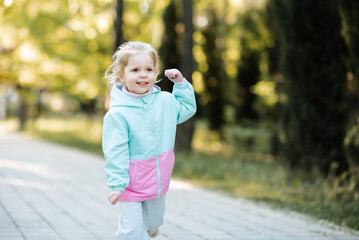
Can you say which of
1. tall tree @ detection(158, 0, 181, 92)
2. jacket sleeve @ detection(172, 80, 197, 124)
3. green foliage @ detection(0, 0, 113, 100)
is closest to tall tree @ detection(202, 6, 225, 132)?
tall tree @ detection(158, 0, 181, 92)

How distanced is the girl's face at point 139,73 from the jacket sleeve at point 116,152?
0.25 metres

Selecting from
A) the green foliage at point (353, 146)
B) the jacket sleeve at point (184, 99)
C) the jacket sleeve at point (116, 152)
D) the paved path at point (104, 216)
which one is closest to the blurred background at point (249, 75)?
the green foliage at point (353, 146)

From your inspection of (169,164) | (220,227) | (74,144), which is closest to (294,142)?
(220,227)

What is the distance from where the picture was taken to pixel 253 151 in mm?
17750

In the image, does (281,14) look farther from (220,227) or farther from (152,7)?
(152,7)

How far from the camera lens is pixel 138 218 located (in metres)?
3.20

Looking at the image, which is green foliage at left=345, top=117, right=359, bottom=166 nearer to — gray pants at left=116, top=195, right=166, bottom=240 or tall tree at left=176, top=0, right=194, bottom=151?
gray pants at left=116, top=195, right=166, bottom=240

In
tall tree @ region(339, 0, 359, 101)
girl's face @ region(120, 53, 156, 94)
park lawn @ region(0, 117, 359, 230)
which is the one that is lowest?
park lawn @ region(0, 117, 359, 230)

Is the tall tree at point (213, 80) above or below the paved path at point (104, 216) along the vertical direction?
above

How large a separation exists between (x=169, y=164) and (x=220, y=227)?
220 cm

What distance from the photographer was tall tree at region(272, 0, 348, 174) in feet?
29.1

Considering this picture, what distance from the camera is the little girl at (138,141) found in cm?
312

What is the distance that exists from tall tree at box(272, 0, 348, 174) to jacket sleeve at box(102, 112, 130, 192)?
6418 millimetres

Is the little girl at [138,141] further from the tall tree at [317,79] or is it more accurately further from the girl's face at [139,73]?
the tall tree at [317,79]
